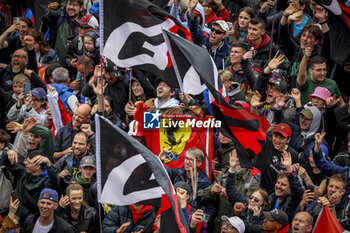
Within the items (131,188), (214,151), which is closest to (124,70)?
(214,151)

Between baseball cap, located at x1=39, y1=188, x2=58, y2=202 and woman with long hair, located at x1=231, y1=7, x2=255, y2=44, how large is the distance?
16.9 feet

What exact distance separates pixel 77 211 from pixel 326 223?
3351 mm

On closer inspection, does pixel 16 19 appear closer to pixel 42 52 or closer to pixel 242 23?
pixel 42 52

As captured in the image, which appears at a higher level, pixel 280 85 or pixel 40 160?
pixel 280 85

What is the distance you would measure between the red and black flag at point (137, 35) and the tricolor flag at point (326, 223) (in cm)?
235

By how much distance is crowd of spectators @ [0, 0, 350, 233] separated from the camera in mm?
12367

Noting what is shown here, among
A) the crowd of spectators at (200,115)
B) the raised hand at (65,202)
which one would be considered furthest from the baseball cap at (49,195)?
the raised hand at (65,202)

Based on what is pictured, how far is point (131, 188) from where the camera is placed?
10523mm

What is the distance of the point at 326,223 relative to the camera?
37.6ft

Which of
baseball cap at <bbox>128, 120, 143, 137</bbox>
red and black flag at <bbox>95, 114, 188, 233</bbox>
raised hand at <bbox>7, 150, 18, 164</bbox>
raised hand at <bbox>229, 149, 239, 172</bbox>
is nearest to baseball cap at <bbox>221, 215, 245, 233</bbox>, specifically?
raised hand at <bbox>229, 149, 239, 172</bbox>

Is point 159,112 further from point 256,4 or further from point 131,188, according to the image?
point 256,4

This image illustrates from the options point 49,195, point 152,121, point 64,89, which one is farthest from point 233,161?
point 64,89

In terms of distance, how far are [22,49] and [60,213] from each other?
15.4ft

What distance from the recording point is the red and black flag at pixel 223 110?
11500 mm
